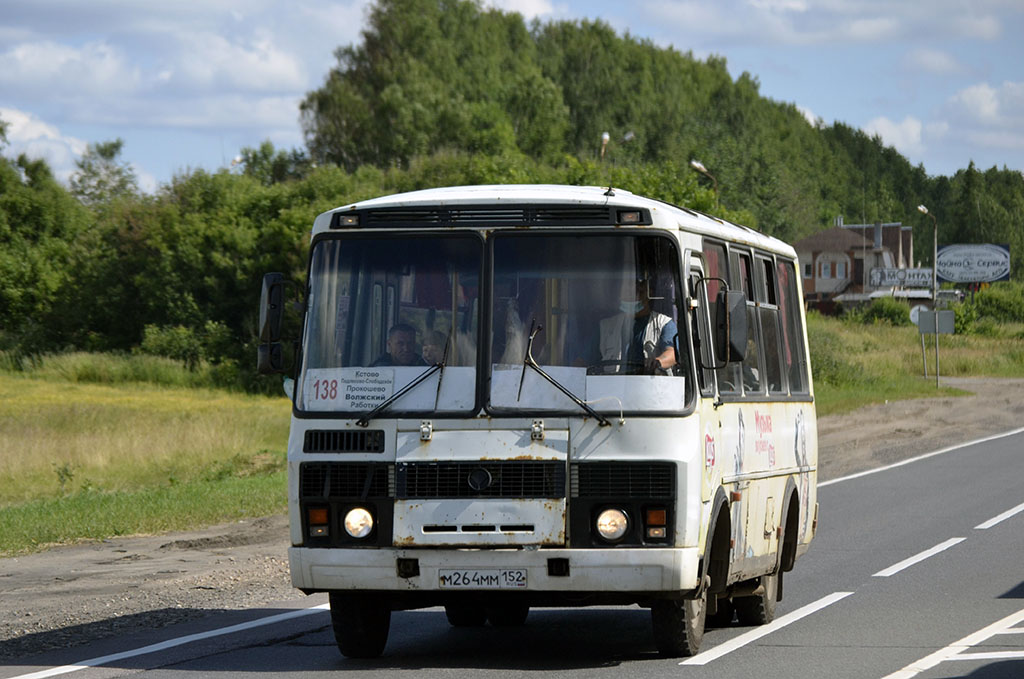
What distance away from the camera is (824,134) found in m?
187

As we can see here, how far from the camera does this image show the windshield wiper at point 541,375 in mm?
8633

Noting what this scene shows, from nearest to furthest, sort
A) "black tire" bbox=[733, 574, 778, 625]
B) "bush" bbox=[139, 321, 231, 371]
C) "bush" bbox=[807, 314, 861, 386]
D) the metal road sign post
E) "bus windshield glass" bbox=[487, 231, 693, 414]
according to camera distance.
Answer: "bus windshield glass" bbox=[487, 231, 693, 414], "black tire" bbox=[733, 574, 778, 625], the metal road sign post, "bush" bbox=[807, 314, 861, 386], "bush" bbox=[139, 321, 231, 371]

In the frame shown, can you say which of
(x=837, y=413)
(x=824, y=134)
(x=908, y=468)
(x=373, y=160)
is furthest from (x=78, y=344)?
(x=824, y=134)

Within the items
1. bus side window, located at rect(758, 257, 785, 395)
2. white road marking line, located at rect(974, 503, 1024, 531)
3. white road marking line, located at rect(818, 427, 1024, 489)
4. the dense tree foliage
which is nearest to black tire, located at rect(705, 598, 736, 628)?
bus side window, located at rect(758, 257, 785, 395)

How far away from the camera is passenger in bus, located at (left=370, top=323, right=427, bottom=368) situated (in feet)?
29.4

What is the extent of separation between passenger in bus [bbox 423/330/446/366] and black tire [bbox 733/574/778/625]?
10.8 ft

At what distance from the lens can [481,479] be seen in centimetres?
862

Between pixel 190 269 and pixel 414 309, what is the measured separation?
58368mm

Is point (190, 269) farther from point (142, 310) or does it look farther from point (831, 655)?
point (831, 655)

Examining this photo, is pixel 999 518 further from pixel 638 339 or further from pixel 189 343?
pixel 189 343

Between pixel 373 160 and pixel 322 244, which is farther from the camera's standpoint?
pixel 373 160

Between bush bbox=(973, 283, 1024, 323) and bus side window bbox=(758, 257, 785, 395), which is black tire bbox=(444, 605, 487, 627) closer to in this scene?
bus side window bbox=(758, 257, 785, 395)

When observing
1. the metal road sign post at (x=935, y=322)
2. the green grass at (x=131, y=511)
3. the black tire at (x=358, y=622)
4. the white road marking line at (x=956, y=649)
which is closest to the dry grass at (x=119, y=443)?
the green grass at (x=131, y=511)

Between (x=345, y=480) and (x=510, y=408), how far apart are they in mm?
971
